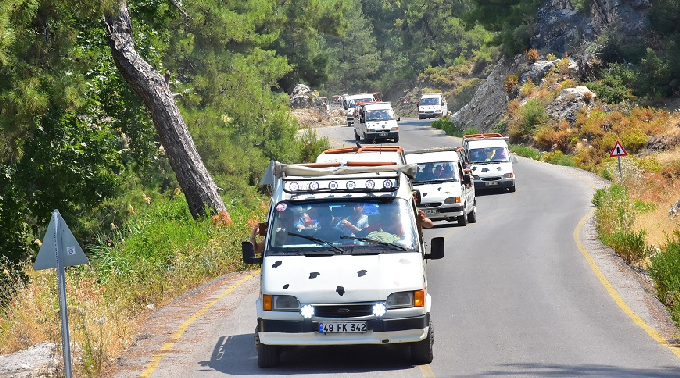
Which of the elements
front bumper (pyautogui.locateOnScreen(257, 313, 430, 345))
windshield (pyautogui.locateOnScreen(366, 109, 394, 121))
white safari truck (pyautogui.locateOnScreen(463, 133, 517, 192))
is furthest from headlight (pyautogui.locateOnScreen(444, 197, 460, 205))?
windshield (pyautogui.locateOnScreen(366, 109, 394, 121))

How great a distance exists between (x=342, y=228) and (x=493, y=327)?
319 cm

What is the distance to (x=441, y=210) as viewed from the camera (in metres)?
26.9

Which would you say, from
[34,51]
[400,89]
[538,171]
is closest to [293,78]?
[538,171]

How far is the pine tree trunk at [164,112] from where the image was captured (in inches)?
942

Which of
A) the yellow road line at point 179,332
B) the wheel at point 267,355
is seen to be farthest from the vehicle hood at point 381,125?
the wheel at point 267,355

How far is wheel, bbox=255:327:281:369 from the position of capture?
10570 mm

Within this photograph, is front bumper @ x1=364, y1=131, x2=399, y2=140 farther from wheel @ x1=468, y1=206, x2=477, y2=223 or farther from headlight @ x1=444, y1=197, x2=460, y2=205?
headlight @ x1=444, y1=197, x2=460, y2=205

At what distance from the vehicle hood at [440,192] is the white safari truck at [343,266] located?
1510 centimetres

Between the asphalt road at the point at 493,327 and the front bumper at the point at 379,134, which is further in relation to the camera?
the front bumper at the point at 379,134

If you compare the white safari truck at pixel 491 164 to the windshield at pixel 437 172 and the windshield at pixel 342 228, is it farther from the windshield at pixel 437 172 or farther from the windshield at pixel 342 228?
the windshield at pixel 342 228

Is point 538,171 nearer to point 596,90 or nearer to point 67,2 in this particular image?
point 596,90

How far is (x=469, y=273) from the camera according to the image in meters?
18.6

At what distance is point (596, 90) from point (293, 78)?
25.1 metres

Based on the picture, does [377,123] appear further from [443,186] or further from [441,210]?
[441,210]
